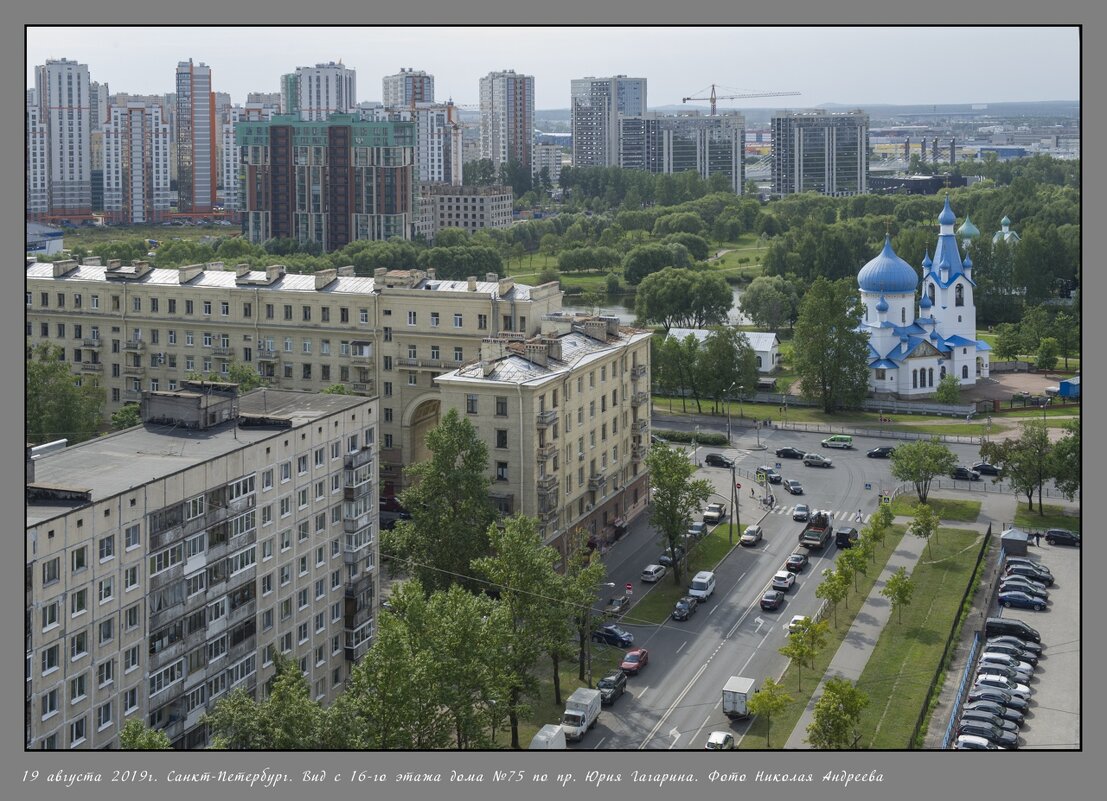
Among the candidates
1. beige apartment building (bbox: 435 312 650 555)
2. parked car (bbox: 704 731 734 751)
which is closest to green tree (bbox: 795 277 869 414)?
beige apartment building (bbox: 435 312 650 555)

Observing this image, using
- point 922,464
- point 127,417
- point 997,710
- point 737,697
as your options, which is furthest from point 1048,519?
point 127,417

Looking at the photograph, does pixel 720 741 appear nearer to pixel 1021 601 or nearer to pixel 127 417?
pixel 1021 601

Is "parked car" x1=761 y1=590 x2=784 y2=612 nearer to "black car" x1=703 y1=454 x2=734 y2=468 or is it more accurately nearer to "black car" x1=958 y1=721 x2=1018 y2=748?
"black car" x1=958 y1=721 x2=1018 y2=748

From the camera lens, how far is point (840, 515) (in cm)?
3656

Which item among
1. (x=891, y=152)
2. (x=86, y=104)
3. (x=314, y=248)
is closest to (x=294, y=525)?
(x=314, y=248)

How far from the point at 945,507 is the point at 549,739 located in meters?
17.6

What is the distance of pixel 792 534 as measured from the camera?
34.9 metres

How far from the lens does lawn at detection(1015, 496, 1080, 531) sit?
115ft

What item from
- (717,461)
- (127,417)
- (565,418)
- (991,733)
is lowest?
(991,733)

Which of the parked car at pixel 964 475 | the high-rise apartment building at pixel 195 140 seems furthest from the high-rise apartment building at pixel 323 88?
the parked car at pixel 964 475

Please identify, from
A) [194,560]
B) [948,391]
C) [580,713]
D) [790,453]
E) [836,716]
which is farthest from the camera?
[948,391]

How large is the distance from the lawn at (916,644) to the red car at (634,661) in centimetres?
362

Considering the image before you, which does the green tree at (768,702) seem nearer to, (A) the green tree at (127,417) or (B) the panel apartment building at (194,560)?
(B) the panel apartment building at (194,560)

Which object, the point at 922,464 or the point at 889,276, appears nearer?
the point at 922,464
